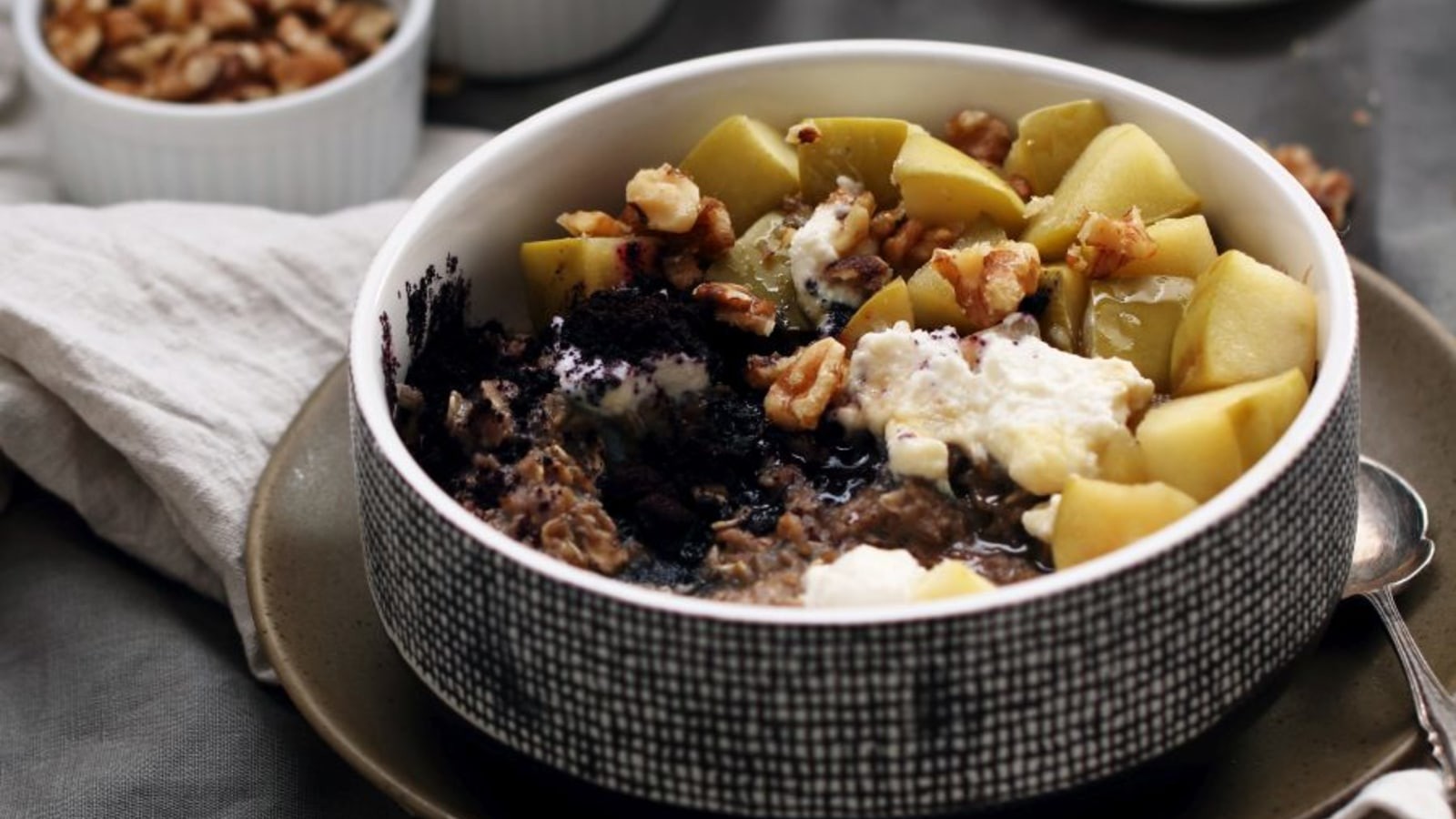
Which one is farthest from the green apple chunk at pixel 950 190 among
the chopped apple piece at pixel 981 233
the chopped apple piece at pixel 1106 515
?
the chopped apple piece at pixel 1106 515

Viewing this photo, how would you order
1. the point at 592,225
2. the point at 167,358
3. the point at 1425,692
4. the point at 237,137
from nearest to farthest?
the point at 1425,692, the point at 592,225, the point at 167,358, the point at 237,137

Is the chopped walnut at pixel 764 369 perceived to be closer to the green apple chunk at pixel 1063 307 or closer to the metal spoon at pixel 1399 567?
the green apple chunk at pixel 1063 307

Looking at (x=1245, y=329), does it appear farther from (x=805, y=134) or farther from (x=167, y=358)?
(x=167, y=358)

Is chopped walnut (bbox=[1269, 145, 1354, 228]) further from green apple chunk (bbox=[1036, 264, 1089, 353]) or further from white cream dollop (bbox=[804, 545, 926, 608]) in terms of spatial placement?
white cream dollop (bbox=[804, 545, 926, 608])

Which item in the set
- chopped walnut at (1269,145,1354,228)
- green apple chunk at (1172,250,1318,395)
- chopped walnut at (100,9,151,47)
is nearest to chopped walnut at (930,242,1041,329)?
green apple chunk at (1172,250,1318,395)

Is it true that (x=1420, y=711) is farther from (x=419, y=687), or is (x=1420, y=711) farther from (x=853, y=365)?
(x=419, y=687)

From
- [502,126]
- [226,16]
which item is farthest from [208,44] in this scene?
[502,126]

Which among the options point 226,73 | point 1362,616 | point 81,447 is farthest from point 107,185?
point 1362,616
